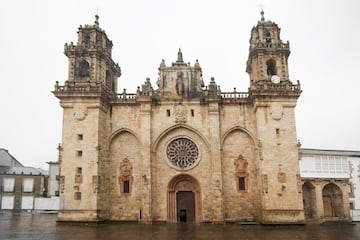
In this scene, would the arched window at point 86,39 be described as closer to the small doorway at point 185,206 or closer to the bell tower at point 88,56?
the bell tower at point 88,56

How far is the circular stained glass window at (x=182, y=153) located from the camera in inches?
1164

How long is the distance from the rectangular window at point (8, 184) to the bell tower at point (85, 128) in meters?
30.4

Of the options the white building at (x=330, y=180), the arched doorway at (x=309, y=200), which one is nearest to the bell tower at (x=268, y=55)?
the white building at (x=330, y=180)

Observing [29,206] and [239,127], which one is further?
[29,206]

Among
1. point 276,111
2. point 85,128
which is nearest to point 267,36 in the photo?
point 276,111

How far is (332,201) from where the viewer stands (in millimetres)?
32844

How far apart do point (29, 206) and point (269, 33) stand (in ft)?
145

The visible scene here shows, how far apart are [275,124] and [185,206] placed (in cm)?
1087

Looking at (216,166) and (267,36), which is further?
(267,36)

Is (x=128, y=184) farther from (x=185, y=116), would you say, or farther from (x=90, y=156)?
(x=185, y=116)

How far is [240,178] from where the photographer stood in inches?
1147

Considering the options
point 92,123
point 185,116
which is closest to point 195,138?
point 185,116

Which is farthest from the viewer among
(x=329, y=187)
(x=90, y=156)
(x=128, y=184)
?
(x=329, y=187)

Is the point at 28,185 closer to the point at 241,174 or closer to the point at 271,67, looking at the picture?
the point at 241,174
